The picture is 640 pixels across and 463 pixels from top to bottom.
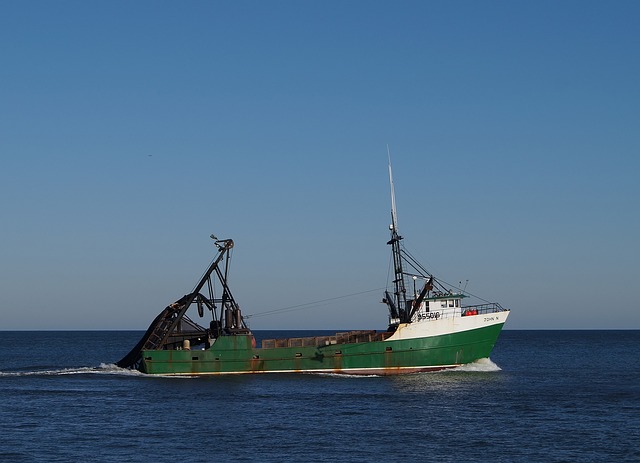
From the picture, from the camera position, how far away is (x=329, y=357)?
229 feet

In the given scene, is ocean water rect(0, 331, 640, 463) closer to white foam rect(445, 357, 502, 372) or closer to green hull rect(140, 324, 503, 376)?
white foam rect(445, 357, 502, 372)

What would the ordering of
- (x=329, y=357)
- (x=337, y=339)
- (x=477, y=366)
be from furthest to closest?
1. (x=477, y=366)
2. (x=337, y=339)
3. (x=329, y=357)

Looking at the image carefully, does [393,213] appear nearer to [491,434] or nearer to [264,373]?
[264,373]

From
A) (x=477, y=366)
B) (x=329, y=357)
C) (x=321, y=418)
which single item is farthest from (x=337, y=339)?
(x=321, y=418)

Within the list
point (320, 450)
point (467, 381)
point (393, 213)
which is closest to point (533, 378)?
point (467, 381)

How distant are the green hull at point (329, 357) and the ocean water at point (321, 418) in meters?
1.16

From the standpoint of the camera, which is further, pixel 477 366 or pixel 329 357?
pixel 477 366

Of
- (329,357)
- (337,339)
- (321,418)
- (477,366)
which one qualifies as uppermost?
(337,339)

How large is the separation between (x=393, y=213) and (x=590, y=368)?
35709mm

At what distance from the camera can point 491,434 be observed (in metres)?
44.0

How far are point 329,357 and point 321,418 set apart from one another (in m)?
20.7

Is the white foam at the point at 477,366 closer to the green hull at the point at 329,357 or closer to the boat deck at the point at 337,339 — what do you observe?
the green hull at the point at 329,357

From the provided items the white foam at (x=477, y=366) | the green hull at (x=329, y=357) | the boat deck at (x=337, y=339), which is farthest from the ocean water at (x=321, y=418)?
the boat deck at (x=337, y=339)

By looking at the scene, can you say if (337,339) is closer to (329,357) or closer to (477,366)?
(329,357)
